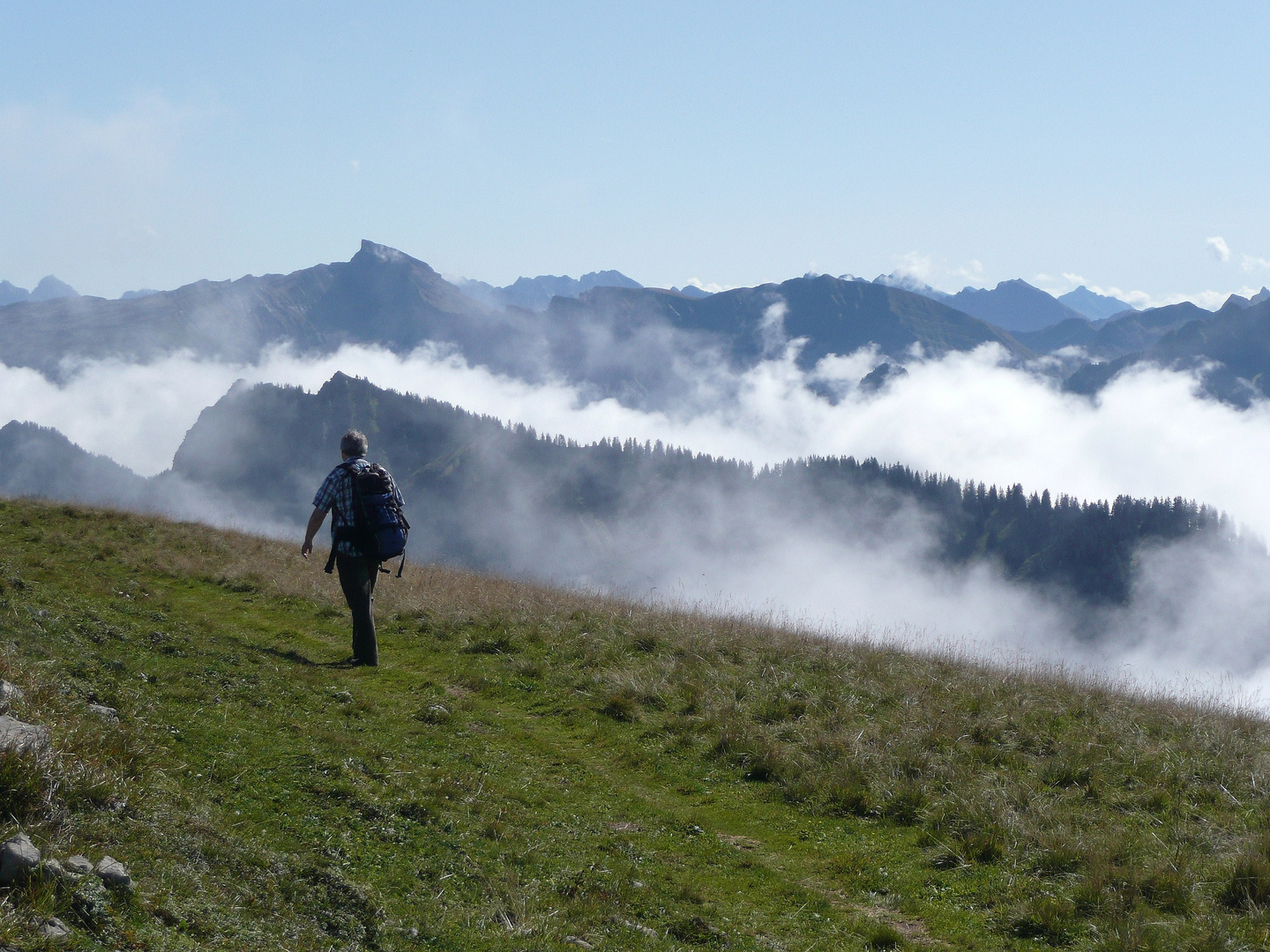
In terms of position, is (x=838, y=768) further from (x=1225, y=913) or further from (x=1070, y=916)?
(x=1225, y=913)

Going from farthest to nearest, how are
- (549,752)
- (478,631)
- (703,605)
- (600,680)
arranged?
(703,605), (478,631), (600,680), (549,752)

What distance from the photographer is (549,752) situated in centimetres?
966

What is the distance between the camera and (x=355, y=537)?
1227cm

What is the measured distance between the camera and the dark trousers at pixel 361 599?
1225 cm

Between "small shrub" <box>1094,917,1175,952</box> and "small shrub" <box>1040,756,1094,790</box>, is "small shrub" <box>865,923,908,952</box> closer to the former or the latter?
"small shrub" <box>1094,917,1175,952</box>

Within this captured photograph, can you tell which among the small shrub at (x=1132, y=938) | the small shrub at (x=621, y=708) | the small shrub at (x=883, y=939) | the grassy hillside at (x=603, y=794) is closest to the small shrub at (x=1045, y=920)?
the grassy hillside at (x=603, y=794)

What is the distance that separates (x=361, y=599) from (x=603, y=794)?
5.53m

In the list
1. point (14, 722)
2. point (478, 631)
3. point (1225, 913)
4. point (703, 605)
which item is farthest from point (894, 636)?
point (14, 722)

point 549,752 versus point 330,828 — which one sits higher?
point 330,828

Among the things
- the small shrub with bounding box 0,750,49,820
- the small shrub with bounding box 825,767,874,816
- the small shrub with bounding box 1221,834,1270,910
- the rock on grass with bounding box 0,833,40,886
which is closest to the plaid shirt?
the small shrub with bounding box 825,767,874,816

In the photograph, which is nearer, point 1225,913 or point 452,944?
point 452,944

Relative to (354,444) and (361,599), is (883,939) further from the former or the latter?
(354,444)

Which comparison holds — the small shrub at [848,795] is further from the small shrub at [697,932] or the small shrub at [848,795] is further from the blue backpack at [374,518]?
the blue backpack at [374,518]

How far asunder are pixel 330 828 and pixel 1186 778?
8849mm
